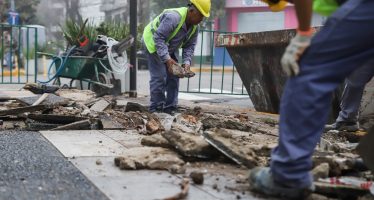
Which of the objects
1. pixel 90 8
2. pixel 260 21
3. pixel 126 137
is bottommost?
pixel 126 137

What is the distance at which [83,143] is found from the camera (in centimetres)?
413

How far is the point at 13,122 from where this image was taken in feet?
17.3

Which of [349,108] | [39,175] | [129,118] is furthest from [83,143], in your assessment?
[349,108]

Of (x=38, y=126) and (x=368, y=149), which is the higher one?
(x=368, y=149)

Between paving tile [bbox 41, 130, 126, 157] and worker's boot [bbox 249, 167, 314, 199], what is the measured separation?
129cm

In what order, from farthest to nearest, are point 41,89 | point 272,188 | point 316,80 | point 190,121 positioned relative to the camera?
1. point 41,89
2. point 190,121
3. point 272,188
4. point 316,80

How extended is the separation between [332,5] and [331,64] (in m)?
0.42

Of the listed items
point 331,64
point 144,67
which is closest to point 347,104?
point 331,64

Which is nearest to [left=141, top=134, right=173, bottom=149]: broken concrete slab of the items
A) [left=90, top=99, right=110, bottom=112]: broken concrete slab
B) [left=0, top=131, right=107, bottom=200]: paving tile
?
[left=0, top=131, right=107, bottom=200]: paving tile

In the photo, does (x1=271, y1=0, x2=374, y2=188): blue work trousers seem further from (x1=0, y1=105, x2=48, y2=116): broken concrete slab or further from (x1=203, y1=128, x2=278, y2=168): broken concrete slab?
(x1=0, y1=105, x2=48, y2=116): broken concrete slab

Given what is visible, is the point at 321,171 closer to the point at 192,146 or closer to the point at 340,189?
the point at 340,189

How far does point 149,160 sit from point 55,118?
6.50ft

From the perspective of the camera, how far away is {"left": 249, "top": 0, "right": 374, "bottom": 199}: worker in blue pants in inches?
98.0

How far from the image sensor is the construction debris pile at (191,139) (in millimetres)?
3078
